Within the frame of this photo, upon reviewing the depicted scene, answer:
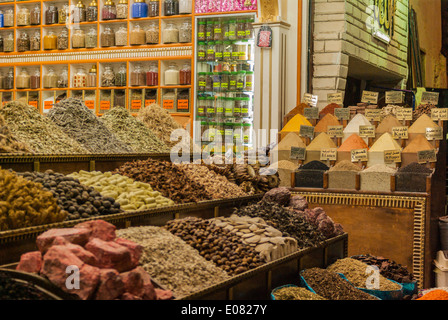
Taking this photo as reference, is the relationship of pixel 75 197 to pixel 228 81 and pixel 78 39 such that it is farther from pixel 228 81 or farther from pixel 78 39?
pixel 78 39

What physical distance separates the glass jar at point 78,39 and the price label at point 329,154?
4071mm

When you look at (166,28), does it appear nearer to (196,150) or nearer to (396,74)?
(196,150)

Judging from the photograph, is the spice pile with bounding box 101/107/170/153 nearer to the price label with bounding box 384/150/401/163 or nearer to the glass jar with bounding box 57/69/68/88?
the price label with bounding box 384/150/401/163

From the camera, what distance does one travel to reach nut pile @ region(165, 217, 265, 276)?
2.30m

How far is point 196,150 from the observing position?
4.29 meters

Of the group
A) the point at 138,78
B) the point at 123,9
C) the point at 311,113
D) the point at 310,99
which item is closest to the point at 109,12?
the point at 123,9

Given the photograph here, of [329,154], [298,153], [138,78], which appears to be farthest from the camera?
[138,78]

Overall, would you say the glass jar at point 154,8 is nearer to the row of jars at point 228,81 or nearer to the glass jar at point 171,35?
the glass jar at point 171,35

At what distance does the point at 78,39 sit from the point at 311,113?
3696mm

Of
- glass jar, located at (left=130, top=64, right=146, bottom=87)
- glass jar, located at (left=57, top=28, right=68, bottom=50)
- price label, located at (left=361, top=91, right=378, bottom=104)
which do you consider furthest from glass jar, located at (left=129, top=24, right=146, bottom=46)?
price label, located at (left=361, top=91, right=378, bottom=104)

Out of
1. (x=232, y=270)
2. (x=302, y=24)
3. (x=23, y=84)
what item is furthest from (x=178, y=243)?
Result: (x=23, y=84)

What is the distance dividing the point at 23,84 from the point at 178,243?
5723 mm

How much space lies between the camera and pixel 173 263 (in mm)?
2074

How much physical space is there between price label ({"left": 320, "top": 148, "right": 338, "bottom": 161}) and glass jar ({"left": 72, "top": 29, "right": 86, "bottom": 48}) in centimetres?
407
